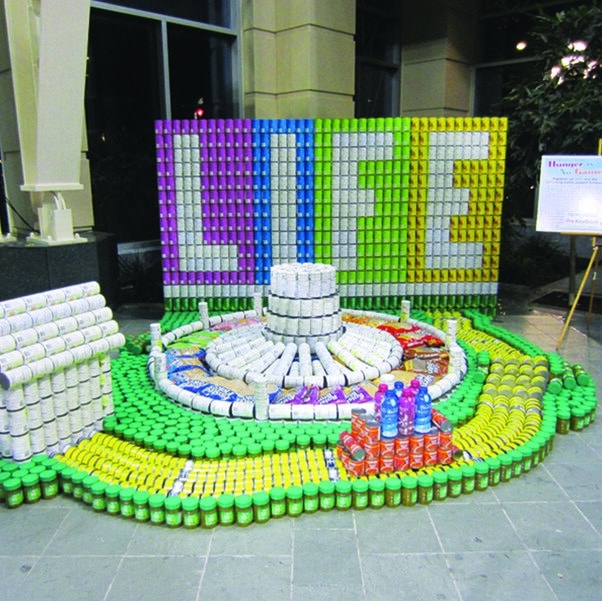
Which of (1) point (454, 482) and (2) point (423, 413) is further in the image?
(2) point (423, 413)

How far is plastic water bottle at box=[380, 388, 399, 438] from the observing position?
4.15m

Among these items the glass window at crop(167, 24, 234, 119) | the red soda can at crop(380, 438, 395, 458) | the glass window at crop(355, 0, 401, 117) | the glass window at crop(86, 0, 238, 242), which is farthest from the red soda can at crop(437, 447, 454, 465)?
the glass window at crop(355, 0, 401, 117)

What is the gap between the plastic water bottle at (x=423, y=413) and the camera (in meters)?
4.20

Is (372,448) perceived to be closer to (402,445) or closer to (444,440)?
(402,445)

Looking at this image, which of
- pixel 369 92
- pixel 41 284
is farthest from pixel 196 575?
pixel 369 92

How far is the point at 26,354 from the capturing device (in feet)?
13.8

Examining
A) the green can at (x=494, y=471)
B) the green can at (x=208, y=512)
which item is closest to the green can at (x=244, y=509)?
the green can at (x=208, y=512)

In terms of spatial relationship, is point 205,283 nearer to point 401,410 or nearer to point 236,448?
point 236,448

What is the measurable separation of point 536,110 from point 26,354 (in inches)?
328

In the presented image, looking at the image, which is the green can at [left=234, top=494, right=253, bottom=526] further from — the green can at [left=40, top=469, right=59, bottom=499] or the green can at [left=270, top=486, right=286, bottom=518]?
the green can at [left=40, top=469, right=59, bottom=499]

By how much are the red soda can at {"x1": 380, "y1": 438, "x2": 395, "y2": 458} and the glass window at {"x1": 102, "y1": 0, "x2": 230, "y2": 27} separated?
882 centimetres

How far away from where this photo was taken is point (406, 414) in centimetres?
420

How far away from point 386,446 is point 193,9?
9.41 m

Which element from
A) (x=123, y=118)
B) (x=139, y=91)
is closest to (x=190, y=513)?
(x=123, y=118)
